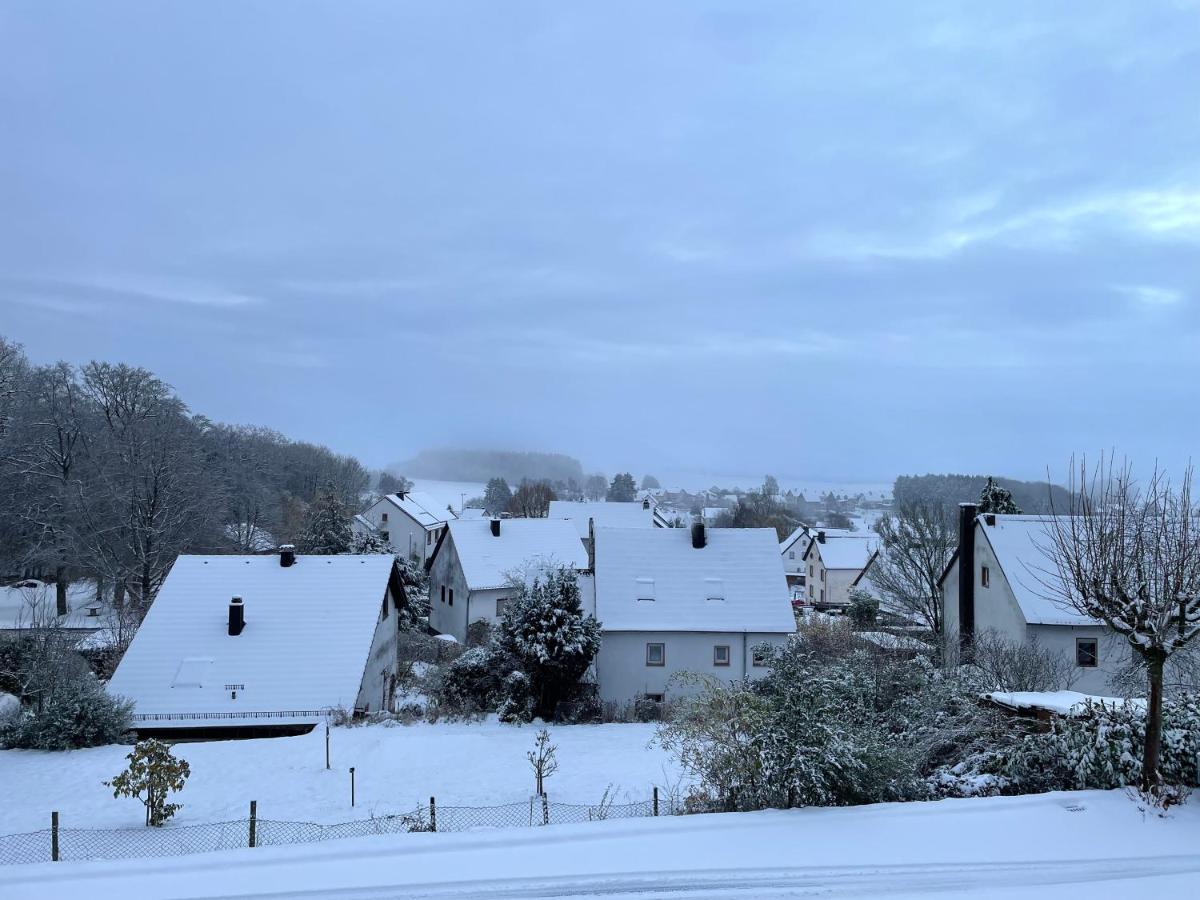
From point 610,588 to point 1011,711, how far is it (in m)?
15.5

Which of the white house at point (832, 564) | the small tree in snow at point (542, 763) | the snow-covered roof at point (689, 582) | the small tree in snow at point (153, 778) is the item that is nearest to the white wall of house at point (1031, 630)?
the snow-covered roof at point (689, 582)

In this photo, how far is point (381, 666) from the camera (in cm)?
2602

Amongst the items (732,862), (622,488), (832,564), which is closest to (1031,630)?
(732,862)

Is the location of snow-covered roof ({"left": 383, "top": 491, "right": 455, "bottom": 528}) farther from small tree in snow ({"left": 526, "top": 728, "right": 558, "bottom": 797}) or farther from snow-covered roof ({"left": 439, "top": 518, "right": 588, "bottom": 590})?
small tree in snow ({"left": 526, "top": 728, "right": 558, "bottom": 797})

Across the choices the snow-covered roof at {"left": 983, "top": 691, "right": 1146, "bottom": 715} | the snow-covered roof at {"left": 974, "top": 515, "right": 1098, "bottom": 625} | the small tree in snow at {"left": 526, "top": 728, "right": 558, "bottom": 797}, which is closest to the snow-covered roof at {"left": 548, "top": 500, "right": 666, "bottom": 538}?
the snow-covered roof at {"left": 974, "top": 515, "right": 1098, "bottom": 625}

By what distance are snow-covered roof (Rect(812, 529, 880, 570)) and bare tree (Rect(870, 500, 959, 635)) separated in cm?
2706

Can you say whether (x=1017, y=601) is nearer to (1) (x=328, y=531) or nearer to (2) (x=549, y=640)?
(2) (x=549, y=640)

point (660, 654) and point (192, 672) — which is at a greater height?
point (192, 672)

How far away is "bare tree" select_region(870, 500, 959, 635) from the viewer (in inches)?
1406

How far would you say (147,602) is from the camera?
107 feet

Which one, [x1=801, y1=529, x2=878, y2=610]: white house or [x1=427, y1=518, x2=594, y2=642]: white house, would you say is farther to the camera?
[x1=801, y1=529, x2=878, y2=610]: white house

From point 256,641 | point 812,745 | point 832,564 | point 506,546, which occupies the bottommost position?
point 832,564

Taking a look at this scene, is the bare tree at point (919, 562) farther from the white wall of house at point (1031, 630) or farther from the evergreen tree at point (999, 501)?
the white wall of house at point (1031, 630)

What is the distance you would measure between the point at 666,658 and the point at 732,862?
1781 centimetres
